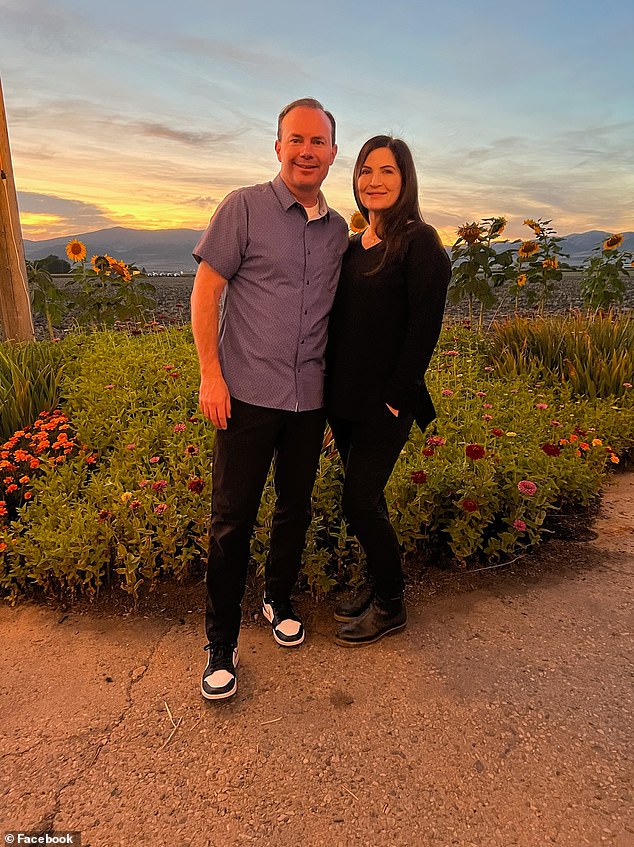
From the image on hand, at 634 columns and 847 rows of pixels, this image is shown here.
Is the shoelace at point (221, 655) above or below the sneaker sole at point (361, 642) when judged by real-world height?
above

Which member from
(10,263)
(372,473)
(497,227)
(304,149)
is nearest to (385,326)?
(372,473)

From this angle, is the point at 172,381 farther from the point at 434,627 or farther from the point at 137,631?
the point at 434,627

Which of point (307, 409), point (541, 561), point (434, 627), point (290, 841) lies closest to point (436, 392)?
point (541, 561)

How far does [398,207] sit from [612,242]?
676 cm

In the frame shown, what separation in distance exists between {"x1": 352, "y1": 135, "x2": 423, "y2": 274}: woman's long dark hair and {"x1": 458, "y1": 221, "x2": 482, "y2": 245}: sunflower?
5448mm

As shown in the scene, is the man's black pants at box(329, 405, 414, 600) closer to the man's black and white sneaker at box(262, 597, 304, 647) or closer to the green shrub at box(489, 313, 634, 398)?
the man's black and white sneaker at box(262, 597, 304, 647)

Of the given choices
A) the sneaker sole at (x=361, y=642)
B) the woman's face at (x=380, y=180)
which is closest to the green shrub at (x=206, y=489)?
the sneaker sole at (x=361, y=642)

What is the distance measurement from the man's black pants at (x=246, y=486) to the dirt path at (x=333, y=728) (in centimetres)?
38

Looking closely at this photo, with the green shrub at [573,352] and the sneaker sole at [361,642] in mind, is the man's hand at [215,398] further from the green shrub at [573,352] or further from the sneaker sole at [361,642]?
the green shrub at [573,352]

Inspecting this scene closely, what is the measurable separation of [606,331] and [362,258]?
5.08 metres

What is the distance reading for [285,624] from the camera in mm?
2732

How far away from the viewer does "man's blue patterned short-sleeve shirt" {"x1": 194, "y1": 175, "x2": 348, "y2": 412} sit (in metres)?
2.19

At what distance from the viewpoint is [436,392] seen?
16.4ft

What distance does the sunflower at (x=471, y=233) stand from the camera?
7410 mm
